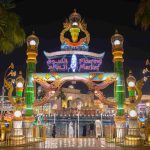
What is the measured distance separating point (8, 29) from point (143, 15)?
7762mm

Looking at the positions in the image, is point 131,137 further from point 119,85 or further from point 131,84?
point 119,85

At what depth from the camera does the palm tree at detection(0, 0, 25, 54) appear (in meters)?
16.0

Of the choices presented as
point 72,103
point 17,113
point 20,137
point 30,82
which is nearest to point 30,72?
point 30,82

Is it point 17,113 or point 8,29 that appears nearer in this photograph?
point 8,29

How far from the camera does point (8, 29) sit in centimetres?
1636

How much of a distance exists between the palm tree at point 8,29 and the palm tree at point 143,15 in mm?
6972

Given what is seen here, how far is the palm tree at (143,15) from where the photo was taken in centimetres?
1464

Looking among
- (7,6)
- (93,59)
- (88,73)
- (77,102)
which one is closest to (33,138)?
(88,73)

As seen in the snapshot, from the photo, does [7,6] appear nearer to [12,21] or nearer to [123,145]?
[12,21]

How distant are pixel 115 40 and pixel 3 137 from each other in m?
11.2

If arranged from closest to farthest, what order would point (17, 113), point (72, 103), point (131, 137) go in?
point (131, 137), point (17, 113), point (72, 103)

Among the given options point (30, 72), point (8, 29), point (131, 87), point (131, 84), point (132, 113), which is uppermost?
point (8, 29)

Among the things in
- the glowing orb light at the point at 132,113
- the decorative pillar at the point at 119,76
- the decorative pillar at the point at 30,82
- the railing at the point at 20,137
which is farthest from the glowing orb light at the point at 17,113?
the glowing orb light at the point at 132,113

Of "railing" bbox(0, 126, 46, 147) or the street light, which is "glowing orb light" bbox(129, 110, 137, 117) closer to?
the street light
